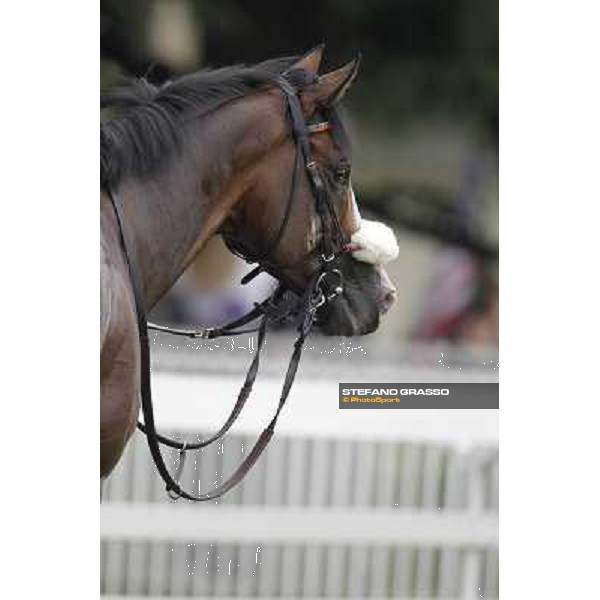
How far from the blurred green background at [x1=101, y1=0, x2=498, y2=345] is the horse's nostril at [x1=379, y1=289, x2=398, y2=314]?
33 centimetres

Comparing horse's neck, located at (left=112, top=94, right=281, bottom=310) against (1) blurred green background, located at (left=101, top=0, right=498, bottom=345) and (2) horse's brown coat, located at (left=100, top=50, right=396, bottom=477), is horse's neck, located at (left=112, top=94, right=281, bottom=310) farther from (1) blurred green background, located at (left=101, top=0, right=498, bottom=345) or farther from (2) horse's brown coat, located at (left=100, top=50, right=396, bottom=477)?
(1) blurred green background, located at (left=101, top=0, right=498, bottom=345)

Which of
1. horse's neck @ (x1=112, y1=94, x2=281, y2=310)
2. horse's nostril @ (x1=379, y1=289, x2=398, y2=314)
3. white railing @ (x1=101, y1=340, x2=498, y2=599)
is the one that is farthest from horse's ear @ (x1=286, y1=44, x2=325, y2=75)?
white railing @ (x1=101, y1=340, x2=498, y2=599)

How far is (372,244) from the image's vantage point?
3449 mm

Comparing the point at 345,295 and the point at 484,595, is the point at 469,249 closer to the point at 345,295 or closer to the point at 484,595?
the point at 345,295

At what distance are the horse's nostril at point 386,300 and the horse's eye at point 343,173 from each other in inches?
9.8

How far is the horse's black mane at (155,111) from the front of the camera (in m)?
3.14

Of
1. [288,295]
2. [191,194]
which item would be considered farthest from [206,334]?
[191,194]

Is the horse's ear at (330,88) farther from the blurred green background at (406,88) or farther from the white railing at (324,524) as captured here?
the white railing at (324,524)

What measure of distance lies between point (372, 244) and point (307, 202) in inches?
6.5

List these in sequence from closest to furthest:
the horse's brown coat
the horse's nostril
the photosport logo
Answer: the horse's brown coat → the horse's nostril → the photosport logo

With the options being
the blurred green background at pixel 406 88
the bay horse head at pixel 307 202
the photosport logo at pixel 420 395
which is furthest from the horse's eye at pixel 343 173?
the photosport logo at pixel 420 395

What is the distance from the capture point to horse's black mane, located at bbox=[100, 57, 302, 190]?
3139 mm

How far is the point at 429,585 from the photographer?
5.14 m
